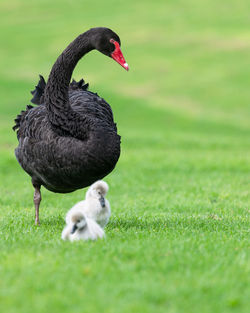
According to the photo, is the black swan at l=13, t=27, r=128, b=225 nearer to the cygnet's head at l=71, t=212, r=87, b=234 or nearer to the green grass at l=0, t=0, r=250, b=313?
the green grass at l=0, t=0, r=250, b=313

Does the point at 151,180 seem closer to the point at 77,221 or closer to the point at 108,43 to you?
the point at 108,43

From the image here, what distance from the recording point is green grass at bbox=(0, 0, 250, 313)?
4211 mm

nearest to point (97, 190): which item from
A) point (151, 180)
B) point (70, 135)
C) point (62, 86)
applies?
point (70, 135)

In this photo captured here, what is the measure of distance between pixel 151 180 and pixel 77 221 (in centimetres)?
775

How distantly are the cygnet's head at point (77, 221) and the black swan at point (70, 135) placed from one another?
2.93 feet

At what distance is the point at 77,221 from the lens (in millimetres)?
5691

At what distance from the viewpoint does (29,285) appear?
14.0 ft

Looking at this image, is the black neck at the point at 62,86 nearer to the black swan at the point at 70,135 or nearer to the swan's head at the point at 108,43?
the black swan at the point at 70,135

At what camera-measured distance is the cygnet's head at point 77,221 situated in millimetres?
5676

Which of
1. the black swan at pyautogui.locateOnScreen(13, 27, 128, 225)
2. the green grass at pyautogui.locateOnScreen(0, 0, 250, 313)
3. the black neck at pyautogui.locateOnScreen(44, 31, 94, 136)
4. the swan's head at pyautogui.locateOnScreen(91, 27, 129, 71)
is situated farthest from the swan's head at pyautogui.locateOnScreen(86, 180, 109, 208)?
the swan's head at pyautogui.locateOnScreen(91, 27, 129, 71)

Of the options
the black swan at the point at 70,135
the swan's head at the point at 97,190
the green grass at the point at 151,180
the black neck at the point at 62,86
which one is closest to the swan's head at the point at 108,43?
the black swan at the point at 70,135

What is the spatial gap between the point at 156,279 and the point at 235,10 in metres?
43.1

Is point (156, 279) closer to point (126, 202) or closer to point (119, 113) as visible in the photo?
point (126, 202)

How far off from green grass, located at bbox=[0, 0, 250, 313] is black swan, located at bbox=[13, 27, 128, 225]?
683 millimetres
